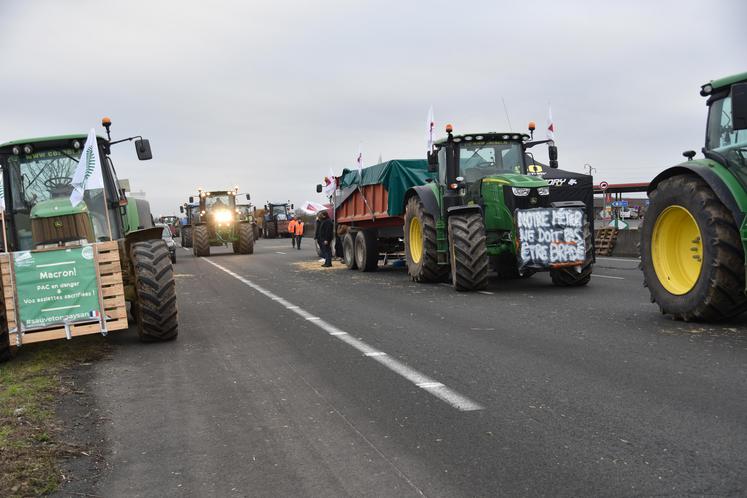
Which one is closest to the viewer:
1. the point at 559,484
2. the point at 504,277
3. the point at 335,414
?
the point at 559,484

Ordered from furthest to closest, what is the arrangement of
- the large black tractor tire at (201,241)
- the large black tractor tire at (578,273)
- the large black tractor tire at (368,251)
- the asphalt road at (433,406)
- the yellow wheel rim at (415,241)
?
the large black tractor tire at (201,241)
the large black tractor tire at (368,251)
the yellow wheel rim at (415,241)
the large black tractor tire at (578,273)
the asphalt road at (433,406)

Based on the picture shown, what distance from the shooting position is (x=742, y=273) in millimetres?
7641

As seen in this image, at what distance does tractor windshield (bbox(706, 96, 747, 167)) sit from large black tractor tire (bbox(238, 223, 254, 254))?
25.6 meters

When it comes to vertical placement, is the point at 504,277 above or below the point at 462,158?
below

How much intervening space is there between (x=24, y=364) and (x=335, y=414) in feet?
13.5

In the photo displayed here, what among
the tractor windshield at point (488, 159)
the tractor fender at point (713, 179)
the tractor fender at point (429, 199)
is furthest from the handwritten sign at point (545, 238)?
the tractor fender at point (713, 179)

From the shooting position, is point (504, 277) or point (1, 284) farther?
point (504, 277)

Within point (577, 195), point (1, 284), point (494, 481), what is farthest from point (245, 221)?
point (494, 481)

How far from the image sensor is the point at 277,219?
6009 cm

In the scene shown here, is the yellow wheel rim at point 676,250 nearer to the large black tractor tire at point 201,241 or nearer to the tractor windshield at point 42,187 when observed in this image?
the tractor windshield at point 42,187

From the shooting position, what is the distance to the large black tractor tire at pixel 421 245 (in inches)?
555

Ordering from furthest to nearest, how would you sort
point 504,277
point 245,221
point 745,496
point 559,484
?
point 245,221 < point 504,277 < point 559,484 < point 745,496

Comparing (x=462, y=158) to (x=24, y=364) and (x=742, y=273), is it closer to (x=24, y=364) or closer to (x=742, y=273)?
(x=742, y=273)

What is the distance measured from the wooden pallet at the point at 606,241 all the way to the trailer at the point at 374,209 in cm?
806
